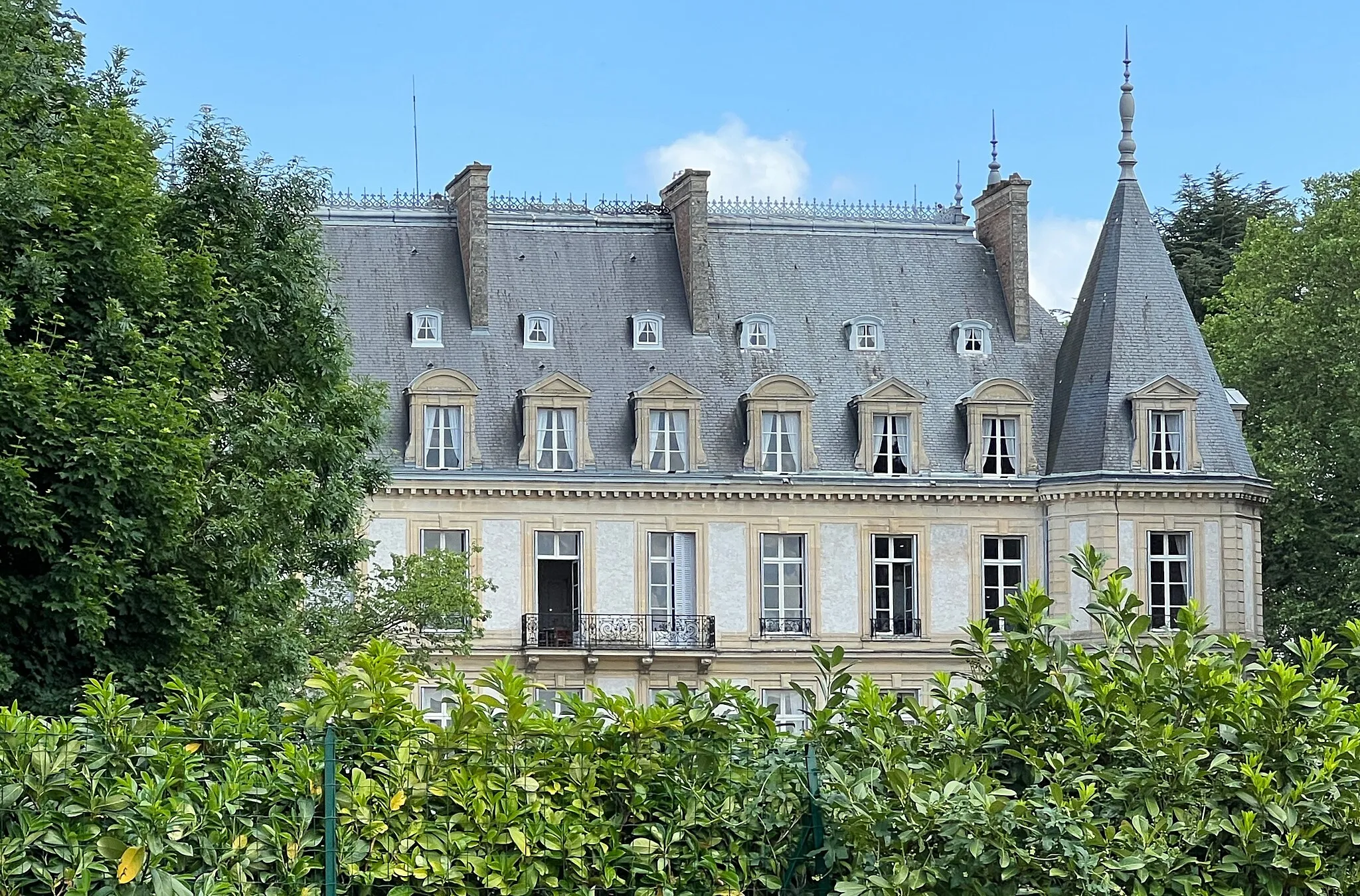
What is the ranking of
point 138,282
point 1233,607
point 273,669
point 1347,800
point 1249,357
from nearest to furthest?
point 1347,800
point 138,282
point 273,669
point 1233,607
point 1249,357

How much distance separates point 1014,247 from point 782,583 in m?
9.68

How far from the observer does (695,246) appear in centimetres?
4584

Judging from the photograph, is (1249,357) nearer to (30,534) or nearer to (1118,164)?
(1118,164)

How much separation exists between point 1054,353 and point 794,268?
605 cm

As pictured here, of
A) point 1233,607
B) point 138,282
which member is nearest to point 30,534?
point 138,282

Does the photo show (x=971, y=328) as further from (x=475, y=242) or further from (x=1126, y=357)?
(x=475, y=242)

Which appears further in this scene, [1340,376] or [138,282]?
[1340,376]

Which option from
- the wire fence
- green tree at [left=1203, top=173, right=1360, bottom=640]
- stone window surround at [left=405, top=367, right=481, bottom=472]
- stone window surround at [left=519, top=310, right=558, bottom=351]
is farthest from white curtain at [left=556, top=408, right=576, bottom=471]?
the wire fence

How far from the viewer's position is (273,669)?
875 inches

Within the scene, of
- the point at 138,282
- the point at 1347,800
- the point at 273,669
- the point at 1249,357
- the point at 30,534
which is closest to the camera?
the point at 1347,800

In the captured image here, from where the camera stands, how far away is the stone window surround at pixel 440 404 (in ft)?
140

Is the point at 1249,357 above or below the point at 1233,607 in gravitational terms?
above

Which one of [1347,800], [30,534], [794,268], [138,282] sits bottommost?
[1347,800]

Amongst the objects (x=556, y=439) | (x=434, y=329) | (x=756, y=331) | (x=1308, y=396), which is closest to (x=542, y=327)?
(x=434, y=329)
